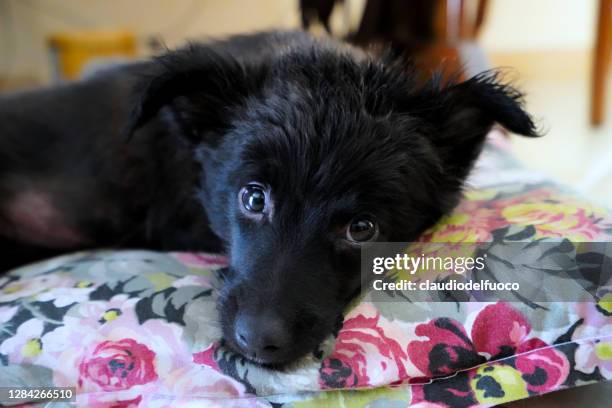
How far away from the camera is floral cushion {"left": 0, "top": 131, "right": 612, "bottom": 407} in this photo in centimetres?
113

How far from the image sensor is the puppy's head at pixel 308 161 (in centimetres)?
122

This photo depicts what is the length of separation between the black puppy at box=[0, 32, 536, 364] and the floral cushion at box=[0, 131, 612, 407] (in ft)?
0.26

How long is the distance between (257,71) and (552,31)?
581 centimetres

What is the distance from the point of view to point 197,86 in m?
1.57

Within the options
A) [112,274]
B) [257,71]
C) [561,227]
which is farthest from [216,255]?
[561,227]

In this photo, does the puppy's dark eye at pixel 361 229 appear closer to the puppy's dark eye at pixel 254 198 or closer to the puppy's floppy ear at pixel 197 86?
the puppy's dark eye at pixel 254 198

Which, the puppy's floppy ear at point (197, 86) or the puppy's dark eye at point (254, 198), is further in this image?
the puppy's floppy ear at point (197, 86)

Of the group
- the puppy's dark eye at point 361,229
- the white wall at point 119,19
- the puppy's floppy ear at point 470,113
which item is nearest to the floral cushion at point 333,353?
the puppy's dark eye at point 361,229

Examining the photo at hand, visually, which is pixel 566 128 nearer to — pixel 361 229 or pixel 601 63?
pixel 601 63

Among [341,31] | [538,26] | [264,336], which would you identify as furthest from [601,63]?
[264,336]

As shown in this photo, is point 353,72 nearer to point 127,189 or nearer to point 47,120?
point 127,189

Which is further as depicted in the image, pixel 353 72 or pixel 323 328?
pixel 353 72

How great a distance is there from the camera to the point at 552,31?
6285mm

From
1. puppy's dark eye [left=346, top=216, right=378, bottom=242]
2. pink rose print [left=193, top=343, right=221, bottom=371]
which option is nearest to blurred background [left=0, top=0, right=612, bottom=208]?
puppy's dark eye [left=346, top=216, right=378, bottom=242]
